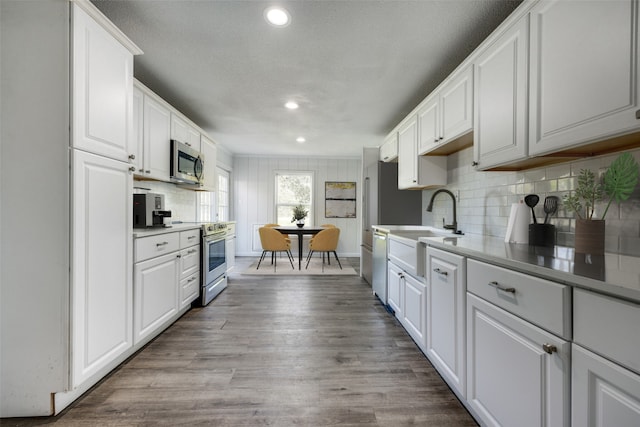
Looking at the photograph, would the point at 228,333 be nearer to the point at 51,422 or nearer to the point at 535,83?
the point at 51,422

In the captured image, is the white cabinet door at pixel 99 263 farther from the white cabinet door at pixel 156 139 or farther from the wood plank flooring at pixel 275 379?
the white cabinet door at pixel 156 139

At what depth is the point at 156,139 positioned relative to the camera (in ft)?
8.73

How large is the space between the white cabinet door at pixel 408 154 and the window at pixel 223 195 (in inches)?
153

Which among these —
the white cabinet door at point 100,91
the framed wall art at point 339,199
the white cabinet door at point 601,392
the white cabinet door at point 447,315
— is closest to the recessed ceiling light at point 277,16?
the white cabinet door at point 100,91

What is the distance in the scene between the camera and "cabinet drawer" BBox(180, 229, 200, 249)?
264cm

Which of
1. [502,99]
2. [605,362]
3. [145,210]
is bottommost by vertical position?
[605,362]

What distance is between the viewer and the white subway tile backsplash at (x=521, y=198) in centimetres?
122

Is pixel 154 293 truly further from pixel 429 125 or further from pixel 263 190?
pixel 263 190

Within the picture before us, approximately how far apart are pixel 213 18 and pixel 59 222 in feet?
5.15

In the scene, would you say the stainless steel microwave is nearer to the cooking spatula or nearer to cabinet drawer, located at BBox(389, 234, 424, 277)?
cabinet drawer, located at BBox(389, 234, 424, 277)

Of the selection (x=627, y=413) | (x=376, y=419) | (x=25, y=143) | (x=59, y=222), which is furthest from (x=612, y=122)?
(x=25, y=143)

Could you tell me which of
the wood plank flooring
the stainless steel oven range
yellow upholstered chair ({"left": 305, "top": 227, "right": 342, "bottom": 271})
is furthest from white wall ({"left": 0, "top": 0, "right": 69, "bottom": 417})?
yellow upholstered chair ({"left": 305, "top": 227, "right": 342, "bottom": 271})

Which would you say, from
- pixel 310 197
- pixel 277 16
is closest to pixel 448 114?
pixel 277 16

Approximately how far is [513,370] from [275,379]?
1.32 meters
